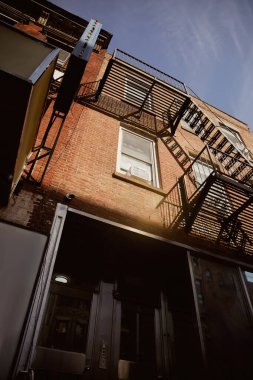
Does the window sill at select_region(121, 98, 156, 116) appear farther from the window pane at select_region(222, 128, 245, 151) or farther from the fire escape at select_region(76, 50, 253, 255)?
the window pane at select_region(222, 128, 245, 151)

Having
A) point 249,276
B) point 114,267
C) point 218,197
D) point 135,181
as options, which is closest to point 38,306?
point 114,267

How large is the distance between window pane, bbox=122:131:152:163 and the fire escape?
0.63 meters

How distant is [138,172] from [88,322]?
432 centimetres

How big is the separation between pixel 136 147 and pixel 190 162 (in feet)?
6.47

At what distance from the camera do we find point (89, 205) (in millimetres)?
5766

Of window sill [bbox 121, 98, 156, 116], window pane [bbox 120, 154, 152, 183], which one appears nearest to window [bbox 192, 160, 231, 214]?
window pane [bbox 120, 154, 152, 183]

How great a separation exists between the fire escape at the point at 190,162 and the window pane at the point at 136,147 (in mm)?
632

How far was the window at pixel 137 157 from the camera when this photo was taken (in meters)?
7.87

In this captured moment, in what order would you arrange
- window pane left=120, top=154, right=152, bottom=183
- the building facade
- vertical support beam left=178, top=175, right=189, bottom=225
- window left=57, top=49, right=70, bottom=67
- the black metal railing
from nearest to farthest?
1. the building facade
2. vertical support beam left=178, top=175, right=189, bottom=225
3. window pane left=120, top=154, right=152, bottom=183
4. the black metal railing
5. window left=57, top=49, right=70, bottom=67

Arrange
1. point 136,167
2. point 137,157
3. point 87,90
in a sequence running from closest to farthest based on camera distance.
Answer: point 136,167, point 137,157, point 87,90

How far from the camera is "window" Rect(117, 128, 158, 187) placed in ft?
25.8

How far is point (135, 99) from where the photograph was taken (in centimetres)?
→ 1068

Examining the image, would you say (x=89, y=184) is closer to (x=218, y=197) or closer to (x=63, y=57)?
(x=218, y=197)

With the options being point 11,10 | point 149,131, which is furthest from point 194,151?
point 11,10
